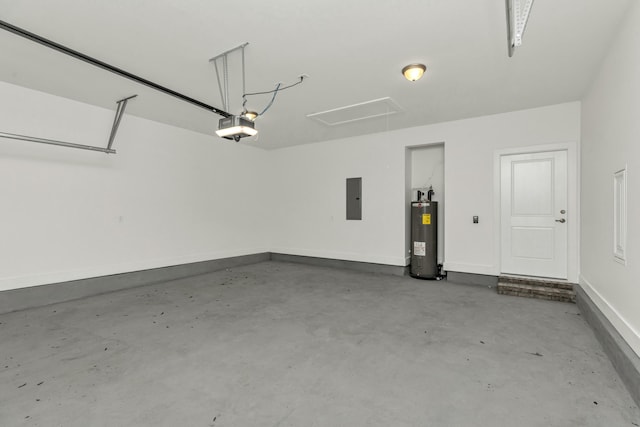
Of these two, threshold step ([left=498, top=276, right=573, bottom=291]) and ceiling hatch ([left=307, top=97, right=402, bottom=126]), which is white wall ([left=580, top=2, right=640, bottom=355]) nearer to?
threshold step ([left=498, top=276, right=573, bottom=291])

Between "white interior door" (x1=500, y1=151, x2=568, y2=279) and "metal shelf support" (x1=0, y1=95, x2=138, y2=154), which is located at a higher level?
"metal shelf support" (x1=0, y1=95, x2=138, y2=154)

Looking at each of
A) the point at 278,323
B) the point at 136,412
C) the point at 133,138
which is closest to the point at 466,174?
the point at 278,323

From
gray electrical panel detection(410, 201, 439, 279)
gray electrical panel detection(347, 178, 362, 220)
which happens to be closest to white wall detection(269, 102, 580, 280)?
gray electrical panel detection(347, 178, 362, 220)

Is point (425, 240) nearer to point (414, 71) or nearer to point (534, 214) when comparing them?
point (534, 214)

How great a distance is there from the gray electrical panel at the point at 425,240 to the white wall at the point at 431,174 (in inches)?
11.7

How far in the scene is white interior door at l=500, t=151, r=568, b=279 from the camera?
170 inches

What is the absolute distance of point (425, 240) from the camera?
5281 mm

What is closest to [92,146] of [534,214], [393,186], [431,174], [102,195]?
[102,195]

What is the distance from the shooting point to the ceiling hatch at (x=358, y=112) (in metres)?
4.30

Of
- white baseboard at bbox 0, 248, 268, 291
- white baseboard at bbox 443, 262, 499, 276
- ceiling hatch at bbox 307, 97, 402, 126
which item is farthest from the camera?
white baseboard at bbox 443, 262, 499, 276

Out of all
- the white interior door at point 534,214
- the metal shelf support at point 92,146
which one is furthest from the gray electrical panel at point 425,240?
the metal shelf support at point 92,146

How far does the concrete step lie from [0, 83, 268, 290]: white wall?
16.8 feet

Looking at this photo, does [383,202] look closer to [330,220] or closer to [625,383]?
[330,220]

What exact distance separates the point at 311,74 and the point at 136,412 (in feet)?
11.0
